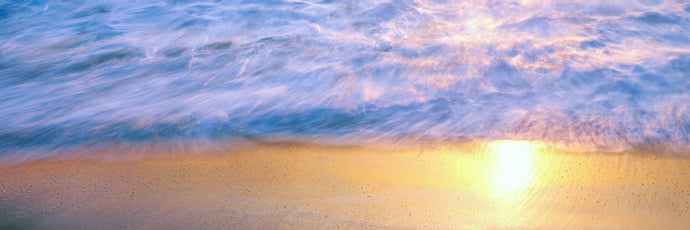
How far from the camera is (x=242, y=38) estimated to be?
4.66 meters

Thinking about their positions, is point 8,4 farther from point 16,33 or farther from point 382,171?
point 382,171

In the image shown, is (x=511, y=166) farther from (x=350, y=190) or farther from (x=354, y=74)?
(x=354, y=74)

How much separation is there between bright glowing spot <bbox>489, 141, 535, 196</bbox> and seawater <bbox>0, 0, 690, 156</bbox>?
0.36 ft

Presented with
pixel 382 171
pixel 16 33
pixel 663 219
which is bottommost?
pixel 663 219

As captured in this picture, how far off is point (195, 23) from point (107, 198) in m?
2.87

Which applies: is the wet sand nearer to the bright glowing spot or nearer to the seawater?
the bright glowing spot

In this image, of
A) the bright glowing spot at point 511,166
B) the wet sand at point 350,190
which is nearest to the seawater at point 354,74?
the bright glowing spot at point 511,166

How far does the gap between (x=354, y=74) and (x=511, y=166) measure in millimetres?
1547

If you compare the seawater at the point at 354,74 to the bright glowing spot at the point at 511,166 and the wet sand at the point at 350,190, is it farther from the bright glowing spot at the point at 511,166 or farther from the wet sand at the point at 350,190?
the wet sand at the point at 350,190

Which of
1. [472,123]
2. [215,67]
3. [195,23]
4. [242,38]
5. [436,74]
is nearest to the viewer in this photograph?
[472,123]

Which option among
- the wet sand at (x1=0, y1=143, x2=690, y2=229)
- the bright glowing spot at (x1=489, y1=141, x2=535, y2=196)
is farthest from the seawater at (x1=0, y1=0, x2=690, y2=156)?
the wet sand at (x1=0, y1=143, x2=690, y2=229)

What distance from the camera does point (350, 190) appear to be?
256cm

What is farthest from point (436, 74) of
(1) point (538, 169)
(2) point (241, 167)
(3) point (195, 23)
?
(3) point (195, 23)

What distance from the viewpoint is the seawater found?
3.16 meters
